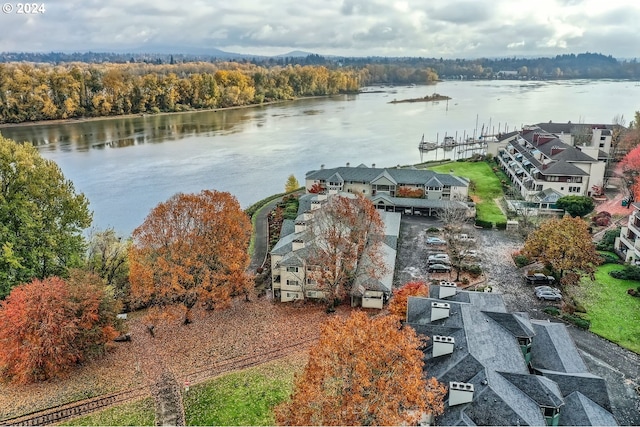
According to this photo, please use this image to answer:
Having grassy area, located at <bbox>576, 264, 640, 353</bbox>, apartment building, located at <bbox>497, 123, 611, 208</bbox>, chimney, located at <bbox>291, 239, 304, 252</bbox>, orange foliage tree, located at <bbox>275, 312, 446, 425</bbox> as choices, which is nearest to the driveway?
grassy area, located at <bbox>576, 264, 640, 353</bbox>

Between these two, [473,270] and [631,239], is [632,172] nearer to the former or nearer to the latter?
[631,239]

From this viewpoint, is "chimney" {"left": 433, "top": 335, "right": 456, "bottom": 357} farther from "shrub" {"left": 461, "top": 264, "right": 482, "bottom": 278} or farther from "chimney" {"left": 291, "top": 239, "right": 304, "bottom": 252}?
"shrub" {"left": 461, "top": 264, "right": 482, "bottom": 278}

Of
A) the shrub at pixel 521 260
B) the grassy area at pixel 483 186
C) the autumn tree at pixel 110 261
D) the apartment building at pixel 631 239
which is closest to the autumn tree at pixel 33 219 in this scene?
the autumn tree at pixel 110 261

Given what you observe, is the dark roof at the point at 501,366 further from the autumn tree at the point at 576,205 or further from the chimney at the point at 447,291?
the autumn tree at the point at 576,205

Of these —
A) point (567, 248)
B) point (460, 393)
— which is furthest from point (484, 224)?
point (460, 393)

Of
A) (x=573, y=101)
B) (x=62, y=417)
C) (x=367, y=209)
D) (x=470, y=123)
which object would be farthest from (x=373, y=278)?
(x=573, y=101)

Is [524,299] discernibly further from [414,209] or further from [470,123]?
[470,123]
